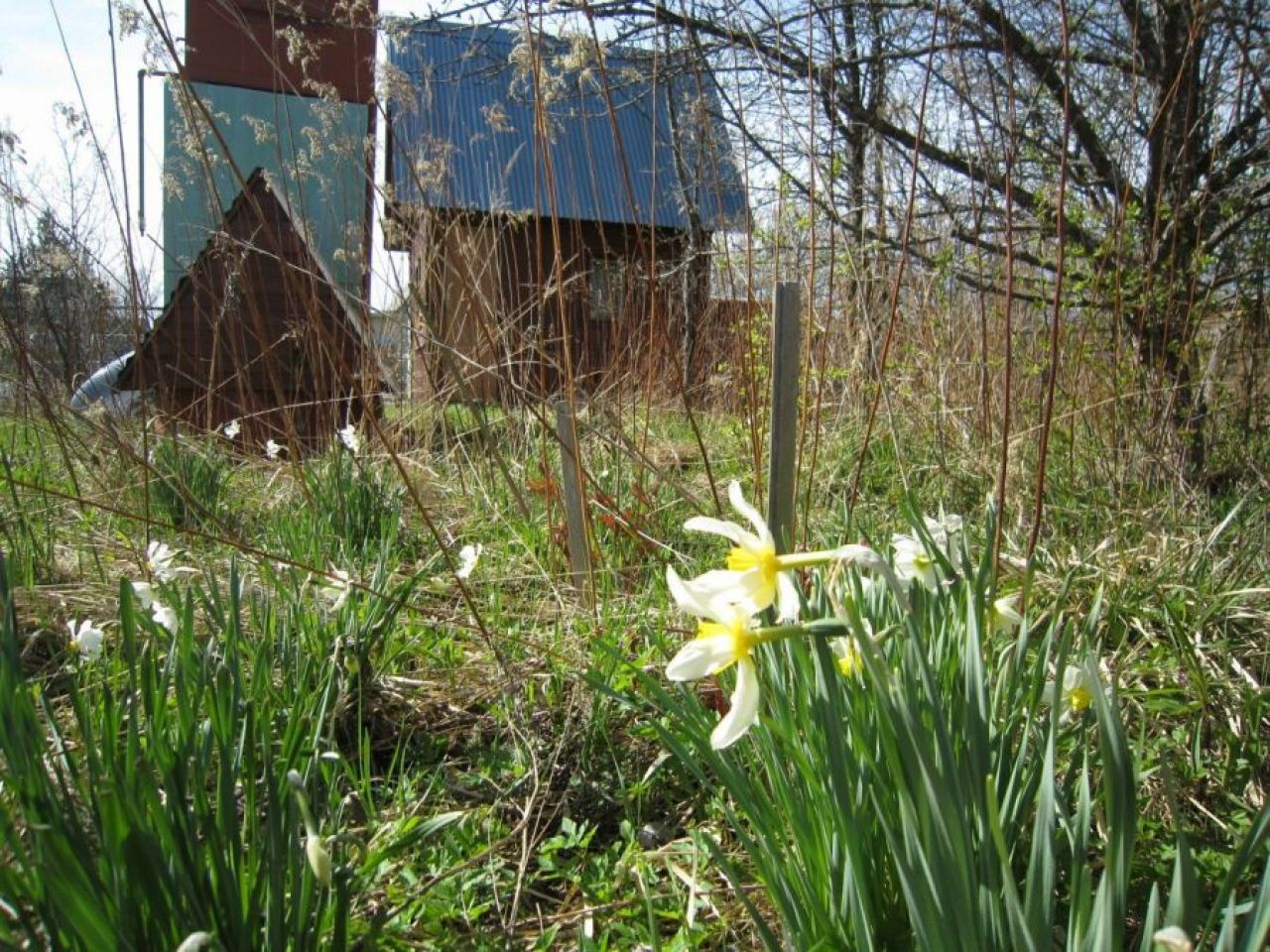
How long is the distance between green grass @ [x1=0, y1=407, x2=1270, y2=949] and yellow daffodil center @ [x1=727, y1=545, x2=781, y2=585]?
0.10 metres

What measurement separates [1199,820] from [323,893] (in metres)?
1.17

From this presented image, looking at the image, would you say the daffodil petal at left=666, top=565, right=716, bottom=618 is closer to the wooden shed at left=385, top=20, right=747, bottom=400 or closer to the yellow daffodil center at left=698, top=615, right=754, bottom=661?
the yellow daffodil center at left=698, top=615, right=754, bottom=661

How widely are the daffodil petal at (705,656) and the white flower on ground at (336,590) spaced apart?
102 cm

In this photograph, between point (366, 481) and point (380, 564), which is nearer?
point (380, 564)

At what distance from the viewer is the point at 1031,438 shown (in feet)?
9.26

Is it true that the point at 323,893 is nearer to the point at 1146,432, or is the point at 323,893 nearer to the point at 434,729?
the point at 434,729

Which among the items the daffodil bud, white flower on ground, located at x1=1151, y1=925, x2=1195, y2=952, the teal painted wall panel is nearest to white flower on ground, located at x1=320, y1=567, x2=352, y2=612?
the teal painted wall panel

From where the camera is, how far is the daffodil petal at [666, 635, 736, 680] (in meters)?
0.71

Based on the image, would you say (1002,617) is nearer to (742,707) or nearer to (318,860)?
(742,707)

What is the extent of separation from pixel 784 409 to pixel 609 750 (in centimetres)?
63

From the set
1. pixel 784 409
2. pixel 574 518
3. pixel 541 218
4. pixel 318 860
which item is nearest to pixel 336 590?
pixel 574 518

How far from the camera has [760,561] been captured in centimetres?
73

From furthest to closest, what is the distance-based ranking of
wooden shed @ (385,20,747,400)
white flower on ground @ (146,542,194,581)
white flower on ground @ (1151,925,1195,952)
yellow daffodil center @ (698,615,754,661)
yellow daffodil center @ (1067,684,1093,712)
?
wooden shed @ (385,20,747,400) → white flower on ground @ (146,542,194,581) → yellow daffodil center @ (1067,684,1093,712) → yellow daffodil center @ (698,615,754,661) → white flower on ground @ (1151,925,1195,952)

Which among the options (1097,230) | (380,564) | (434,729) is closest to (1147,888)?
(434,729)
